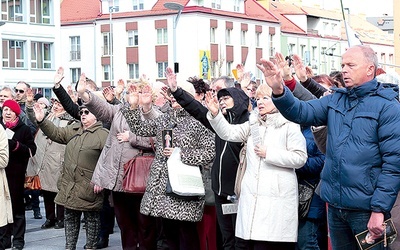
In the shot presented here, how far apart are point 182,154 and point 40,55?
2313 inches

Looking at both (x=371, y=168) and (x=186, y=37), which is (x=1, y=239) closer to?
(x=371, y=168)

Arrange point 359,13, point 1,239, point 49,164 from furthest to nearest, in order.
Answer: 1. point 359,13
2. point 49,164
3. point 1,239

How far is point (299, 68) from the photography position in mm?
8148

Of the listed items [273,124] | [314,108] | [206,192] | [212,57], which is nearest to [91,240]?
[206,192]

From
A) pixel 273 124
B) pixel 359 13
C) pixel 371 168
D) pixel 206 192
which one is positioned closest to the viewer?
pixel 371 168

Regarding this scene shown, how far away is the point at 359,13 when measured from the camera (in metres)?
114

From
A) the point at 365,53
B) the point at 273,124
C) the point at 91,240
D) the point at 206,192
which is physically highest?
the point at 365,53

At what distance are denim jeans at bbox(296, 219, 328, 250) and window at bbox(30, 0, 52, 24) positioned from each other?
6035 centimetres

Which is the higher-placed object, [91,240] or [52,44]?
[52,44]

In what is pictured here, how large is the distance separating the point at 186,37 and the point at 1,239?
6102 centimetres

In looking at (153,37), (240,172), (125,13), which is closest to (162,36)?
(153,37)

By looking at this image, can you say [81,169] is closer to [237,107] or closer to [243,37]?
[237,107]

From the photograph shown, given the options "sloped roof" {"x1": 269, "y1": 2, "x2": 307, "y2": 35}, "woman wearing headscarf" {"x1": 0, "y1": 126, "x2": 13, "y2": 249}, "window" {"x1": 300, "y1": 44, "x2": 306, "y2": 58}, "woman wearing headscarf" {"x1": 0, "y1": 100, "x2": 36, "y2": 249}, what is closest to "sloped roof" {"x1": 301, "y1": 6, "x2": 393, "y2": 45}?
"sloped roof" {"x1": 269, "y1": 2, "x2": 307, "y2": 35}

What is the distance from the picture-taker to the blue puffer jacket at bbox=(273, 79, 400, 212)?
20.3ft
